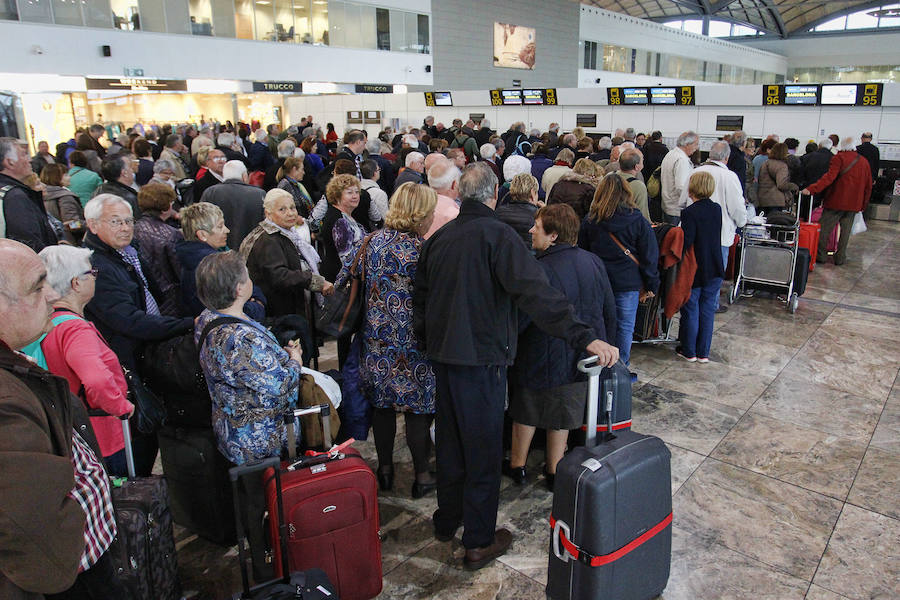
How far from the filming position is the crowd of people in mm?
1465

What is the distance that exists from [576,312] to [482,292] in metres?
0.73

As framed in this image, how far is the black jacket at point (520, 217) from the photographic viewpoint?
3.89 m

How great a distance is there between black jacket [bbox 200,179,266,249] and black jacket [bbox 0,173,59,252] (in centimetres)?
133

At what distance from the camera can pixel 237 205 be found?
5148 mm

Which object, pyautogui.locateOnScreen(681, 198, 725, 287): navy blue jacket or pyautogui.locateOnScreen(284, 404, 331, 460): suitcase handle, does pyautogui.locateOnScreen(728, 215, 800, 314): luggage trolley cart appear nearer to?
pyautogui.locateOnScreen(681, 198, 725, 287): navy blue jacket

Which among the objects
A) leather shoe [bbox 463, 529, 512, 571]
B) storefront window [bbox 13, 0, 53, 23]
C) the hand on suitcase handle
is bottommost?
leather shoe [bbox 463, 529, 512, 571]

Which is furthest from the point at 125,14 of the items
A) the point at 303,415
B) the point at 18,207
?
the point at 303,415

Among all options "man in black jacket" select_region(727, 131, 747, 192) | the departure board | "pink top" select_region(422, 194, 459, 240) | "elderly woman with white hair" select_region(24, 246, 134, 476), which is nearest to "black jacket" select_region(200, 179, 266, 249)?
"pink top" select_region(422, 194, 459, 240)

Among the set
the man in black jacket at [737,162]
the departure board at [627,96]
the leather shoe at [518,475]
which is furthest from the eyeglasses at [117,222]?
the departure board at [627,96]

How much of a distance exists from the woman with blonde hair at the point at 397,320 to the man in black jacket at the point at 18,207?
228cm

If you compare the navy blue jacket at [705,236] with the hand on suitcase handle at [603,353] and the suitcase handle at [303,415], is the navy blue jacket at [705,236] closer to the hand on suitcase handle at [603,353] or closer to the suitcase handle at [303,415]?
the hand on suitcase handle at [603,353]

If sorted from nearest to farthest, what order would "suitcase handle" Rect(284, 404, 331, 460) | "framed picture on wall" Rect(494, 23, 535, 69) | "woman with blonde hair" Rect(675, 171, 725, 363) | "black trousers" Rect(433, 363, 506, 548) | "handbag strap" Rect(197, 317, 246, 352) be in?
"handbag strap" Rect(197, 317, 246, 352) < "suitcase handle" Rect(284, 404, 331, 460) < "black trousers" Rect(433, 363, 506, 548) < "woman with blonde hair" Rect(675, 171, 725, 363) < "framed picture on wall" Rect(494, 23, 535, 69)

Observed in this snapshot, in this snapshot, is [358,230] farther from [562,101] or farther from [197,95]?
[197,95]

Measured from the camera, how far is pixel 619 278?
4.38 meters
